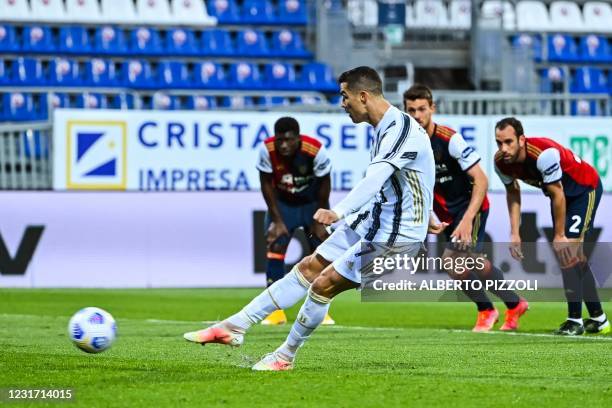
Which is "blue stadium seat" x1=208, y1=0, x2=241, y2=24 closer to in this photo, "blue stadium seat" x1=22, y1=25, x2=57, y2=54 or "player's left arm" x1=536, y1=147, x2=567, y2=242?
"blue stadium seat" x1=22, y1=25, x2=57, y2=54

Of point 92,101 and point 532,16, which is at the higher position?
point 532,16

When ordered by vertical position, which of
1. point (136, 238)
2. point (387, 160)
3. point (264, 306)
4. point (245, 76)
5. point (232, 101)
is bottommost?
point (136, 238)

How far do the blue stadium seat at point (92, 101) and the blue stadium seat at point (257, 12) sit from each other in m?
5.43

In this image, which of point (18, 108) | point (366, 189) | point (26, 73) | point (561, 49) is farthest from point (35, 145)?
point (561, 49)

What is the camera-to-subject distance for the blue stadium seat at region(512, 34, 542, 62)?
3011 cm

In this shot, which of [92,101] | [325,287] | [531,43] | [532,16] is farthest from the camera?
[532,16]

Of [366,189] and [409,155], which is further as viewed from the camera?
[409,155]

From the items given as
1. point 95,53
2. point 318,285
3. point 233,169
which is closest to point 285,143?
point 318,285

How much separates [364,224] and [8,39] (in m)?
21.1

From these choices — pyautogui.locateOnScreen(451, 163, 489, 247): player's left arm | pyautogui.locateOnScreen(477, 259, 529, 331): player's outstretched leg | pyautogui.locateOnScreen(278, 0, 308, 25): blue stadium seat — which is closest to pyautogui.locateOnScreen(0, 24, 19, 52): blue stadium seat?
pyautogui.locateOnScreen(278, 0, 308, 25): blue stadium seat

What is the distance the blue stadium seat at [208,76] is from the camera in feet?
91.5

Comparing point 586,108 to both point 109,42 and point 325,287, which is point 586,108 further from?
point 325,287

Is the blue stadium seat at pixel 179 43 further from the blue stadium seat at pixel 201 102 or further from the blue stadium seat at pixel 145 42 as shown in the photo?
the blue stadium seat at pixel 201 102

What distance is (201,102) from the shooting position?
25250 mm
